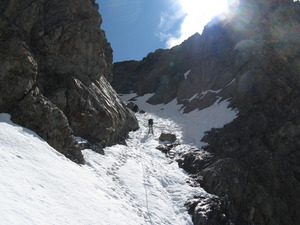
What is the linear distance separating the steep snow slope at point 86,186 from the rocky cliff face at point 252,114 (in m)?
2.12

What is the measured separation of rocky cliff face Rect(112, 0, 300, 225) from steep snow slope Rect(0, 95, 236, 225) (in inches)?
83.3

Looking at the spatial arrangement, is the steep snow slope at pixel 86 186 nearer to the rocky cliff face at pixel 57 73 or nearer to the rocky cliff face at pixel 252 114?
the rocky cliff face at pixel 57 73

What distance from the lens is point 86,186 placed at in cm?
1375

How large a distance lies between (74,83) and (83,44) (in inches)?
235

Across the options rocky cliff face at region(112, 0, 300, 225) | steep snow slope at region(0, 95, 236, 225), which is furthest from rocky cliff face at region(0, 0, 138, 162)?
rocky cliff face at region(112, 0, 300, 225)

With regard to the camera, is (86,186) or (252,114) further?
(252,114)

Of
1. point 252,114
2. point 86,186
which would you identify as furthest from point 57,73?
point 252,114

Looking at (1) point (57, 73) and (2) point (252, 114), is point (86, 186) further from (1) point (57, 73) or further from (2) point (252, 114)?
(2) point (252, 114)

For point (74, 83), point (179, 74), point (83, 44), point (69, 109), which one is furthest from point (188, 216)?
point (179, 74)

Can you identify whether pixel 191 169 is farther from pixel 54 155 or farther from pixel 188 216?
pixel 54 155

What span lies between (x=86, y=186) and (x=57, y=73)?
1240 centimetres

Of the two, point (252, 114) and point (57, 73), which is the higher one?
point (252, 114)

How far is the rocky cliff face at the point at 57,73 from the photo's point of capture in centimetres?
1689

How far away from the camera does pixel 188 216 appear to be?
652 inches
